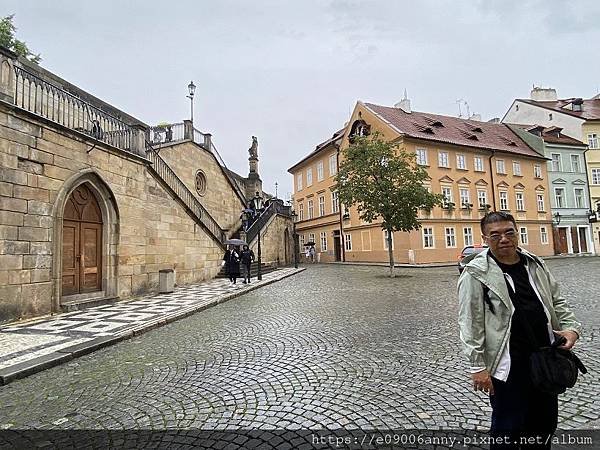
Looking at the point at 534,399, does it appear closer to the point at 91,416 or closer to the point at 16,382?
the point at 91,416

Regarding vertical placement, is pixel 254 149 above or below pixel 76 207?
above

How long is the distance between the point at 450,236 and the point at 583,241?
1977 cm

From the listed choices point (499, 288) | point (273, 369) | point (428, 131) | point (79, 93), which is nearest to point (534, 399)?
point (499, 288)

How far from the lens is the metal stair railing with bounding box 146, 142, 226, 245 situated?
609 inches

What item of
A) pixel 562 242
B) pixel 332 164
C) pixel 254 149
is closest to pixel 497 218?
pixel 254 149

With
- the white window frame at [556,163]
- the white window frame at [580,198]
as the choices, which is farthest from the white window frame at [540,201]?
the white window frame at [580,198]

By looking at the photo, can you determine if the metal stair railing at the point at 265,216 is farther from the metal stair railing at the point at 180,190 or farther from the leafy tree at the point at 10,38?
the leafy tree at the point at 10,38

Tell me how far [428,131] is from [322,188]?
1328cm

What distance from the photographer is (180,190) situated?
57.2 ft

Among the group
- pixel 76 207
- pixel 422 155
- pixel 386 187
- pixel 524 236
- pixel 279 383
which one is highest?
pixel 422 155

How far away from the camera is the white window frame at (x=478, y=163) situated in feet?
114

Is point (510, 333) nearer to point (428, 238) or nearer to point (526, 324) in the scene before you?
point (526, 324)

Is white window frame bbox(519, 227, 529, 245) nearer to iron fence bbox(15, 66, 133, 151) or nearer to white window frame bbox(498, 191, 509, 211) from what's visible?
white window frame bbox(498, 191, 509, 211)

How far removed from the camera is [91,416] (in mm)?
3756
